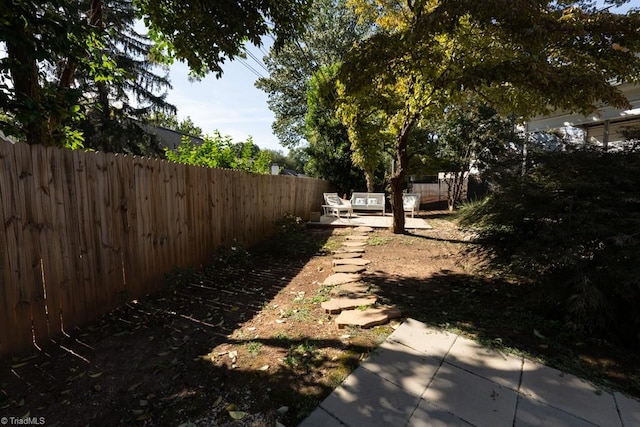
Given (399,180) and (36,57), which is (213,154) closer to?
(399,180)

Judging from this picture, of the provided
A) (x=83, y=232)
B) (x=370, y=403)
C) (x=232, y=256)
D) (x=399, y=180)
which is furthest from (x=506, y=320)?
(x=399, y=180)

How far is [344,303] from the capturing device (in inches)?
133

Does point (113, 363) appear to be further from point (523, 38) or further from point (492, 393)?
point (523, 38)

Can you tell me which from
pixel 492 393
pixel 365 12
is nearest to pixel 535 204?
pixel 492 393

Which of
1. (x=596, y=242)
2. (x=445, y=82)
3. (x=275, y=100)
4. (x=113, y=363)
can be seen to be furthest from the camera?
(x=275, y=100)

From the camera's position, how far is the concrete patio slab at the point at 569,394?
5.78ft

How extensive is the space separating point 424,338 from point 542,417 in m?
0.94

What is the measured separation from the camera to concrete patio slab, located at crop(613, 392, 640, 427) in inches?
67.3

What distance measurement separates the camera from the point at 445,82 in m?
5.23

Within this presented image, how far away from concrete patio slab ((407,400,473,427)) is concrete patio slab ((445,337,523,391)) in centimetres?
52

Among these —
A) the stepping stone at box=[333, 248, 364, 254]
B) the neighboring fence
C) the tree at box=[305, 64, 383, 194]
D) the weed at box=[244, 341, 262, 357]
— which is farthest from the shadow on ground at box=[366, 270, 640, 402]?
the neighboring fence

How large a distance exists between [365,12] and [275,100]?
Result: 59.4 feet

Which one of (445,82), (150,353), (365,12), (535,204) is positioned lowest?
(150,353)

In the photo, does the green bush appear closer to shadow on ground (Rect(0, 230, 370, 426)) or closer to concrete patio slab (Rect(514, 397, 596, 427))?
concrete patio slab (Rect(514, 397, 596, 427))
